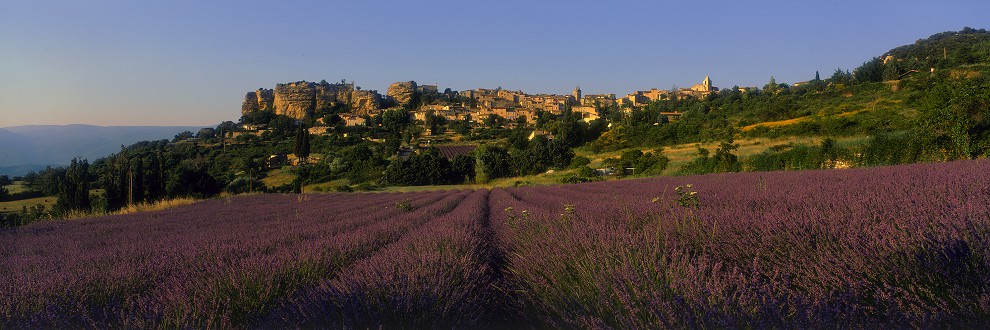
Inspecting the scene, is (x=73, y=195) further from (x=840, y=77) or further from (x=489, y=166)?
(x=840, y=77)

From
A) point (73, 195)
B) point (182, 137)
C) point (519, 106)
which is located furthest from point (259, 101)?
point (73, 195)

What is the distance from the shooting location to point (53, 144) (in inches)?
4193

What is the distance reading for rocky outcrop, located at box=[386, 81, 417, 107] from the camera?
129 metres

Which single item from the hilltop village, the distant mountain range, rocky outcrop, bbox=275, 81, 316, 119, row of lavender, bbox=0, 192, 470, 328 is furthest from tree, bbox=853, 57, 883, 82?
rocky outcrop, bbox=275, 81, 316, 119

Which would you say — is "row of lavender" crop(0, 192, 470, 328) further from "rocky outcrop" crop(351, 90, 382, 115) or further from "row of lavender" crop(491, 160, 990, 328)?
"rocky outcrop" crop(351, 90, 382, 115)

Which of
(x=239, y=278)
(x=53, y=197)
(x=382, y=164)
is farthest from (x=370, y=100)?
(x=239, y=278)

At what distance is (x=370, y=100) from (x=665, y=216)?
11337cm

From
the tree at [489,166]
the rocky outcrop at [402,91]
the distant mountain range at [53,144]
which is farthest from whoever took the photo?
the rocky outcrop at [402,91]

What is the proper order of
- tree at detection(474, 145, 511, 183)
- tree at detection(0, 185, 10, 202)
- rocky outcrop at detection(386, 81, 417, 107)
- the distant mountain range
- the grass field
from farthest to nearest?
rocky outcrop at detection(386, 81, 417, 107)
the distant mountain range
tree at detection(474, 145, 511, 183)
tree at detection(0, 185, 10, 202)
the grass field

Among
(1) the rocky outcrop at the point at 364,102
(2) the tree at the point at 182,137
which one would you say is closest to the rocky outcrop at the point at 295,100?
(1) the rocky outcrop at the point at 364,102

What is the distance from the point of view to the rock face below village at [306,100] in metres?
110

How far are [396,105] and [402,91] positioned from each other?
19.6 metres

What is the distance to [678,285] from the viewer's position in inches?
67.6

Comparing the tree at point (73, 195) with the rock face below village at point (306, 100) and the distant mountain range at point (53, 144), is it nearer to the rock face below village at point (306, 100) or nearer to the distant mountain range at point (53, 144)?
the distant mountain range at point (53, 144)
